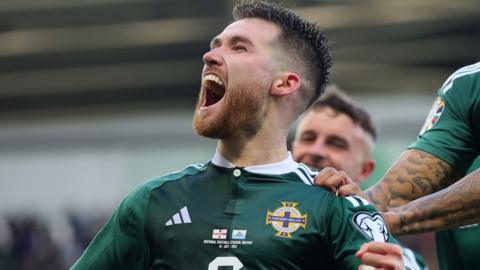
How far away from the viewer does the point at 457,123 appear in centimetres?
415

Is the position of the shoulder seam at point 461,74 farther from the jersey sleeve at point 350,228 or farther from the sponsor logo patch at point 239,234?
the sponsor logo patch at point 239,234

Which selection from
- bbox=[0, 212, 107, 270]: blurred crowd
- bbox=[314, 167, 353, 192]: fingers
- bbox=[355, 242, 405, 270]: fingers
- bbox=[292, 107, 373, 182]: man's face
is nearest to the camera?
bbox=[355, 242, 405, 270]: fingers

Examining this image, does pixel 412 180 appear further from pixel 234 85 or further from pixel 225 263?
pixel 225 263

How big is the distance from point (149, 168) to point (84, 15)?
188 inches

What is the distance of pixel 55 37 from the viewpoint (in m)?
20.9

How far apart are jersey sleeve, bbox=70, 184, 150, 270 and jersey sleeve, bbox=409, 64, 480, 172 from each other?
1379mm

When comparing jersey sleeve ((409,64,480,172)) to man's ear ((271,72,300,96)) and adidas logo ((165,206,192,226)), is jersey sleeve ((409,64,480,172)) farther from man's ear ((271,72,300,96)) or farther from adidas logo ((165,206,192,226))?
adidas logo ((165,206,192,226))

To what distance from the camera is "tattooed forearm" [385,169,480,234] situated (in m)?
3.95

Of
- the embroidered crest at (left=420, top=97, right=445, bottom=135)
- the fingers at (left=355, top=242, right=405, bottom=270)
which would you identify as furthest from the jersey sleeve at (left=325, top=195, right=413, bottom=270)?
the embroidered crest at (left=420, top=97, right=445, bottom=135)

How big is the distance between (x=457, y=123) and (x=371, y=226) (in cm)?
100

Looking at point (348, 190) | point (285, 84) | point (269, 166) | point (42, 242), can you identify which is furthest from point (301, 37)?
point (42, 242)

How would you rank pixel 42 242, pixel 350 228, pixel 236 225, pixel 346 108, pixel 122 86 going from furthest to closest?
pixel 122 86 → pixel 42 242 → pixel 346 108 → pixel 236 225 → pixel 350 228

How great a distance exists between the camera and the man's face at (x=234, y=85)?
Result: 3.58 metres

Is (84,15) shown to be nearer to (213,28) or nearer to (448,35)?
(213,28)
